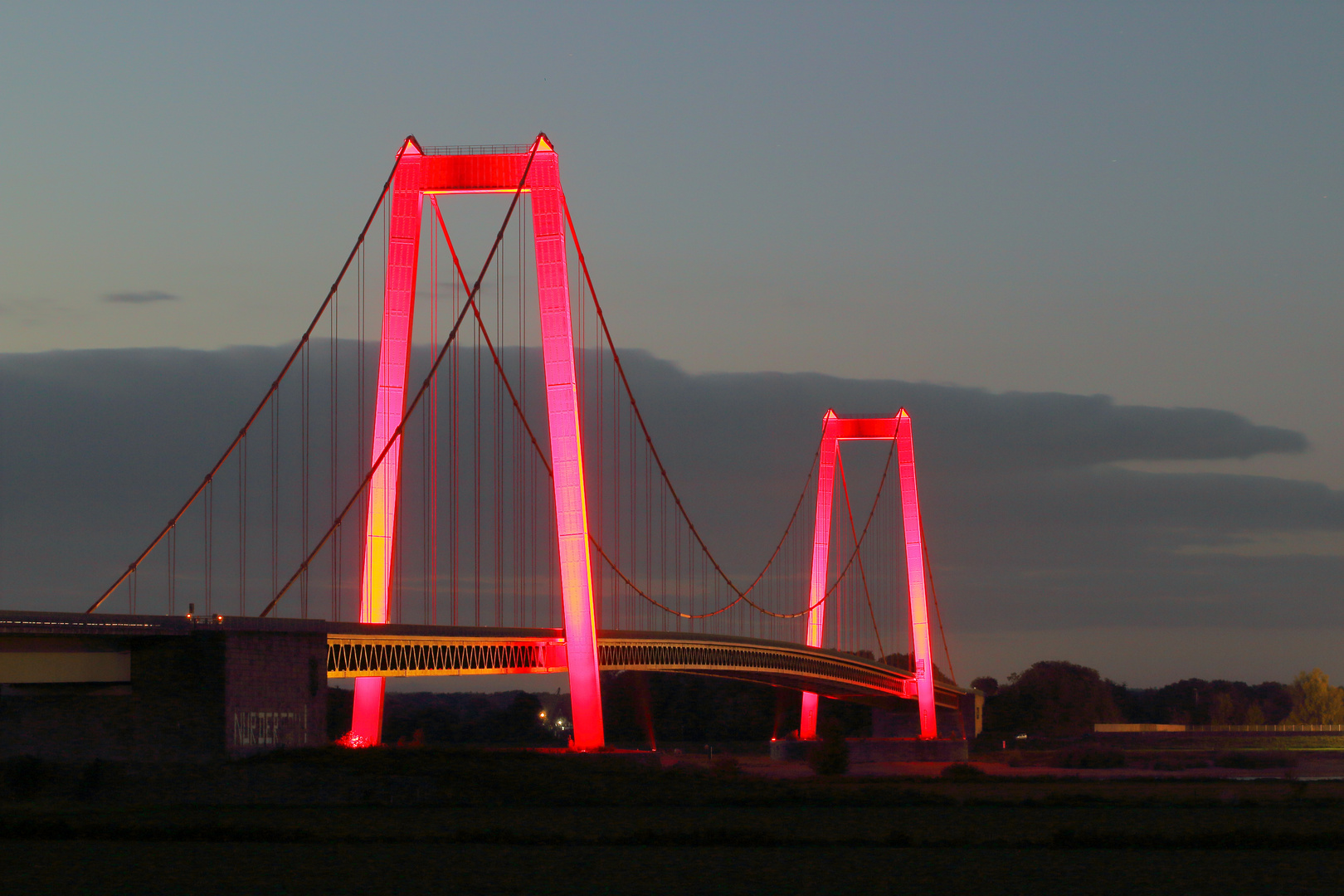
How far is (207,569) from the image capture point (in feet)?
142

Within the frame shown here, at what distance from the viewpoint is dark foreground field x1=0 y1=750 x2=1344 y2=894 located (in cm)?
2439

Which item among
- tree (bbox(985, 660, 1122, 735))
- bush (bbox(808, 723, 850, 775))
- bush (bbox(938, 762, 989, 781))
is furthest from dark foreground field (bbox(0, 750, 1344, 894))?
tree (bbox(985, 660, 1122, 735))

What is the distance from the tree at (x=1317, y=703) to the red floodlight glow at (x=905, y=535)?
44823mm

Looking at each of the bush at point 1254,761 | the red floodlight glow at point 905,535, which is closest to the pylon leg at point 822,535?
the red floodlight glow at point 905,535

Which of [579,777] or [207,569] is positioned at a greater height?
[207,569]

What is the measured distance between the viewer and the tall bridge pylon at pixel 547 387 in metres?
46.9

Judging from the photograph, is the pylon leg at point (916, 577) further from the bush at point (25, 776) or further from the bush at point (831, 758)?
the bush at point (25, 776)

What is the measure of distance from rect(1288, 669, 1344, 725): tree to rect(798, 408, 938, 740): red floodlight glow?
44.8 m

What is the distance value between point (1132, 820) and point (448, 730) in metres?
100

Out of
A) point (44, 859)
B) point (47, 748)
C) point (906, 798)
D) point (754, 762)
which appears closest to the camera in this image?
point (44, 859)

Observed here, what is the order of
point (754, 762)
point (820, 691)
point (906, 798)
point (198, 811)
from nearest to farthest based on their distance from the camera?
1. point (198, 811)
2. point (906, 798)
3. point (754, 762)
4. point (820, 691)

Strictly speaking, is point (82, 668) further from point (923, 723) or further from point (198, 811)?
point (923, 723)

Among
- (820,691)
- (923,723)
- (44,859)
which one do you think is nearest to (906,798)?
(44,859)

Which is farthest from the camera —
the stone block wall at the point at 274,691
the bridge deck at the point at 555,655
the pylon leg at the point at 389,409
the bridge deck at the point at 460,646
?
the pylon leg at the point at 389,409
